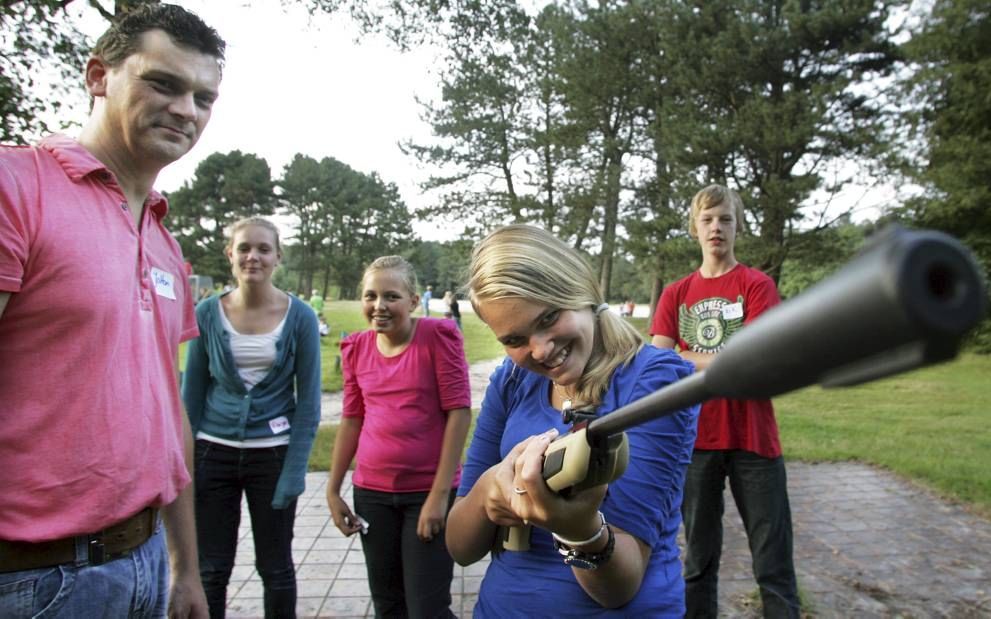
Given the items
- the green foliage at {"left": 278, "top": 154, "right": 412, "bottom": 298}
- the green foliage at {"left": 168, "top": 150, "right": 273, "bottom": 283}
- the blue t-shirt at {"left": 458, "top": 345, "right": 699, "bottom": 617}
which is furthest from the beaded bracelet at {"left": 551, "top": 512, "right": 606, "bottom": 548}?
the green foliage at {"left": 278, "top": 154, "right": 412, "bottom": 298}

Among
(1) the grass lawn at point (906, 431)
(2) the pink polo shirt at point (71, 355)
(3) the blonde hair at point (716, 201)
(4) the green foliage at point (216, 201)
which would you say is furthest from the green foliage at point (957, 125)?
(4) the green foliage at point (216, 201)

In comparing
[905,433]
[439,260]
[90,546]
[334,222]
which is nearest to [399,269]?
[90,546]

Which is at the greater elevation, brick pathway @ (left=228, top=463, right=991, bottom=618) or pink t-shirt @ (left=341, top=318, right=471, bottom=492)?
pink t-shirt @ (left=341, top=318, right=471, bottom=492)

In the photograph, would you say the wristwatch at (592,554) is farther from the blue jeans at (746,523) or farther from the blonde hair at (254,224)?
the blonde hair at (254,224)

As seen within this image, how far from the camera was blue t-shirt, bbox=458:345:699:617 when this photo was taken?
1.45 metres

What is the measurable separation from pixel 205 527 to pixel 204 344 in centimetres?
93

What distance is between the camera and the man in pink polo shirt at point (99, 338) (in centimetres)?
132

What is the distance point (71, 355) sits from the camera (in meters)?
1.38

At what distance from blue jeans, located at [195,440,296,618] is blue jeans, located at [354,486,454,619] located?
0.47m

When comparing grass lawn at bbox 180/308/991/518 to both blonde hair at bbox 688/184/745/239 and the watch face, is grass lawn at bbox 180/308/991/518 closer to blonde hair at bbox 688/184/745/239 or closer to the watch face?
blonde hair at bbox 688/184/745/239

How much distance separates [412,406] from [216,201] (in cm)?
6615

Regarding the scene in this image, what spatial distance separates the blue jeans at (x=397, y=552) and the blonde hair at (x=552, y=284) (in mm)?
1639

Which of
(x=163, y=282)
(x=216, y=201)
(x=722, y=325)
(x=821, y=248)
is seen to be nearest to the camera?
(x=163, y=282)

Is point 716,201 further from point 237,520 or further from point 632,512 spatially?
point 237,520
